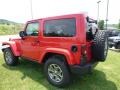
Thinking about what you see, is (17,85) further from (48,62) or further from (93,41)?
(93,41)

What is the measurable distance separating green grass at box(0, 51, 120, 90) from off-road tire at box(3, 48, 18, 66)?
19 centimetres

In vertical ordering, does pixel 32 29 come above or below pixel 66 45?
above

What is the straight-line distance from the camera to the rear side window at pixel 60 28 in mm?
4827

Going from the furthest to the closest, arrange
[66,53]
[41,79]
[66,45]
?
[41,79] < [66,45] < [66,53]

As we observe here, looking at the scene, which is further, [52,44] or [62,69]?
[52,44]

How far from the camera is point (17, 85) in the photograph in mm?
5305

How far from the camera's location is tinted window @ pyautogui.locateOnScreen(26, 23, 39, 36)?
5.90 metres

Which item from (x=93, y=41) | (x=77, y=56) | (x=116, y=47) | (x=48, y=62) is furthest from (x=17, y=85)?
(x=116, y=47)

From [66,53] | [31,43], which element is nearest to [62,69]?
[66,53]

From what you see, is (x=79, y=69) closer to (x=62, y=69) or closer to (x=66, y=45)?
(x=62, y=69)

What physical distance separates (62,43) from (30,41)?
153cm

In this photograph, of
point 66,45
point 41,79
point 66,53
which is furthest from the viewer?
point 41,79

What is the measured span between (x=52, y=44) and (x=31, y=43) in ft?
3.47

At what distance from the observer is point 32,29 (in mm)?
6160
